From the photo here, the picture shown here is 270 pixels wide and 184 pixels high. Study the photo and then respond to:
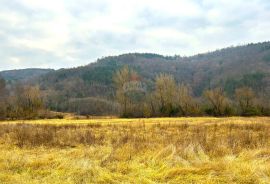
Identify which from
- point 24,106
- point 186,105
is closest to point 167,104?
point 186,105

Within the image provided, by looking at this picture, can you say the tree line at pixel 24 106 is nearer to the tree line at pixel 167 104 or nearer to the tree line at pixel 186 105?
the tree line at pixel 167 104

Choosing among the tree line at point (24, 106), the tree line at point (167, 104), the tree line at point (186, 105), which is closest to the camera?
the tree line at point (24, 106)

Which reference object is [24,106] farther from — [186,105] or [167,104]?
[186,105]

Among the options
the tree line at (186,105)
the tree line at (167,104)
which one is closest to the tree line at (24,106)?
the tree line at (167,104)

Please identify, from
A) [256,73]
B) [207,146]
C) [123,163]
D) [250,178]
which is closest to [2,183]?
[123,163]

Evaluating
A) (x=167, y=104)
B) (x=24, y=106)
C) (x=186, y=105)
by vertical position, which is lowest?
(x=186, y=105)

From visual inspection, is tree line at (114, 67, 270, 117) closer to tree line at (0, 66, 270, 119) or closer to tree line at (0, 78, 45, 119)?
tree line at (0, 66, 270, 119)

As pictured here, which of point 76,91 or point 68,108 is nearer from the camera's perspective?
point 68,108

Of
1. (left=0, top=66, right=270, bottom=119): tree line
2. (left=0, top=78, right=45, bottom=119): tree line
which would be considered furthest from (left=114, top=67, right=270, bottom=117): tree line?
(left=0, top=78, right=45, bottom=119): tree line

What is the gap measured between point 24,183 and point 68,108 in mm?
141097

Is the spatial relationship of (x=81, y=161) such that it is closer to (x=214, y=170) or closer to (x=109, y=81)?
(x=214, y=170)

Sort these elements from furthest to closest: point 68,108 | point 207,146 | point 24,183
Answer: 1. point 68,108
2. point 207,146
3. point 24,183

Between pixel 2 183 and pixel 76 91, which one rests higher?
pixel 76 91

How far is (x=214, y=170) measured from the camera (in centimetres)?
830
